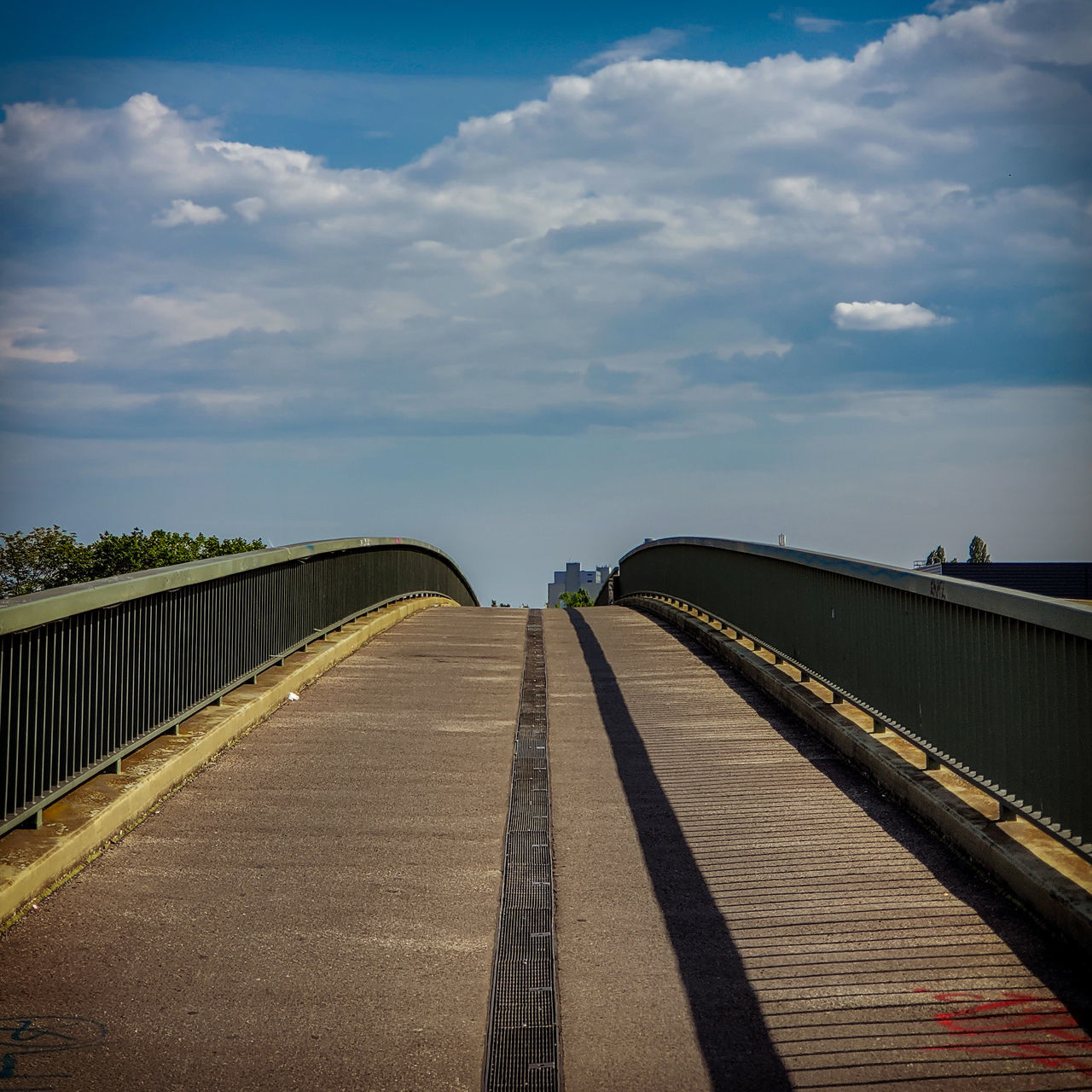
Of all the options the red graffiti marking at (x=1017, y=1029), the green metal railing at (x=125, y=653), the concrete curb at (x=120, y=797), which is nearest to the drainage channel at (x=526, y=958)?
the red graffiti marking at (x=1017, y=1029)

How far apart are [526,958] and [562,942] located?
22 cm

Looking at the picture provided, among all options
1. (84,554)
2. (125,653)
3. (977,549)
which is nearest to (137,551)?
(84,554)

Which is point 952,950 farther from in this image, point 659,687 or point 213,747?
point 659,687

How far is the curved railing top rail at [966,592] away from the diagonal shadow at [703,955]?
5.93ft

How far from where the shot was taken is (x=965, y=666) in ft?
18.3

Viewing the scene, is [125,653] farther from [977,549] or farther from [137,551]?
[977,549]

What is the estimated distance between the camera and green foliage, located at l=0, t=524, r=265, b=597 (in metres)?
71.6

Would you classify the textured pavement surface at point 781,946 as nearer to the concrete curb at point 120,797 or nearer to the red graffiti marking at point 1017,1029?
the red graffiti marking at point 1017,1029

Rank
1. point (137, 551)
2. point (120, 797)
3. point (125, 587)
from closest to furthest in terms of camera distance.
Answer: point (120, 797) → point (125, 587) → point (137, 551)

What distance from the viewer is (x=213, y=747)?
6887mm

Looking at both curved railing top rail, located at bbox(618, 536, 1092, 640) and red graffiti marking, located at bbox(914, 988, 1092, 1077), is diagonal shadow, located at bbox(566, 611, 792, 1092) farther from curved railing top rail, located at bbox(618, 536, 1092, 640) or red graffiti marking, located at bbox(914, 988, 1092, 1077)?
curved railing top rail, located at bbox(618, 536, 1092, 640)

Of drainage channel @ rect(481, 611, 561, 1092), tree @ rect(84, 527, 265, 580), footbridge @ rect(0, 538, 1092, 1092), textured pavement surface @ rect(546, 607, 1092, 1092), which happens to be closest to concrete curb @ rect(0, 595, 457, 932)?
footbridge @ rect(0, 538, 1092, 1092)

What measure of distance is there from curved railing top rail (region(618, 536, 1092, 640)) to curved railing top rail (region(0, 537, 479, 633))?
4105 millimetres

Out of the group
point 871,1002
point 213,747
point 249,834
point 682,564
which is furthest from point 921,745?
point 682,564
